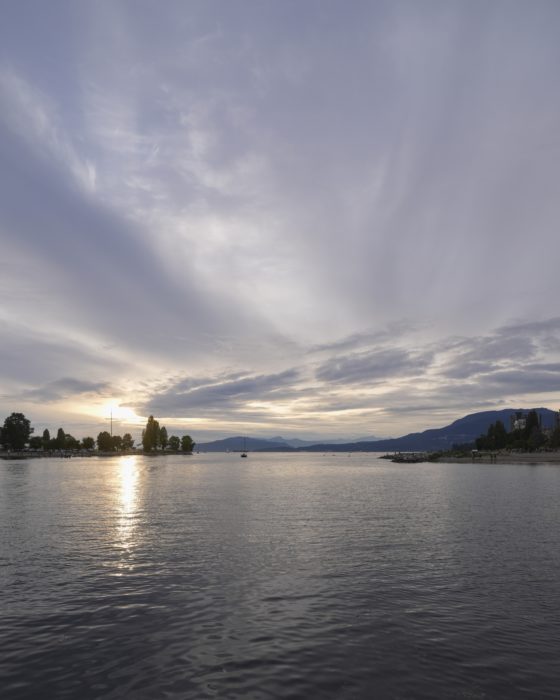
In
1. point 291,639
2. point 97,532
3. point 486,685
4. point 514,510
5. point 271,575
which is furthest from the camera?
point 514,510

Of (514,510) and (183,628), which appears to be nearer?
(183,628)

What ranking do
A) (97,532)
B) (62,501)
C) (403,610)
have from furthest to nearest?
1. (62,501)
2. (97,532)
3. (403,610)

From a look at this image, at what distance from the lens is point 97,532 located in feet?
152

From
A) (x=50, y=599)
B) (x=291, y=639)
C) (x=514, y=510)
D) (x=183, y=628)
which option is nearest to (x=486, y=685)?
(x=291, y=639)

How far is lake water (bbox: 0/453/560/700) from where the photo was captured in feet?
56.5

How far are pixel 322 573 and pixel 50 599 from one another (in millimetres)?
15505

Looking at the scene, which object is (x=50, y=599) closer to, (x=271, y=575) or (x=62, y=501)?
(x=271, y=575)

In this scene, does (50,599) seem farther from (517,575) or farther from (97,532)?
(517,575)

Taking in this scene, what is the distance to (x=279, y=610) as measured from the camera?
24.2m

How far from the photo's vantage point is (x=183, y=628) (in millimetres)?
21844

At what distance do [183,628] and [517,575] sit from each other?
21239 millimetres

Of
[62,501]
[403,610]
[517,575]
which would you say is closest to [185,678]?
[403,610]

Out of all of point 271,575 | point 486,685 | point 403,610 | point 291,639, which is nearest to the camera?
point 486,685

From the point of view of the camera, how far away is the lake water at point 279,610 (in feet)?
56.5
